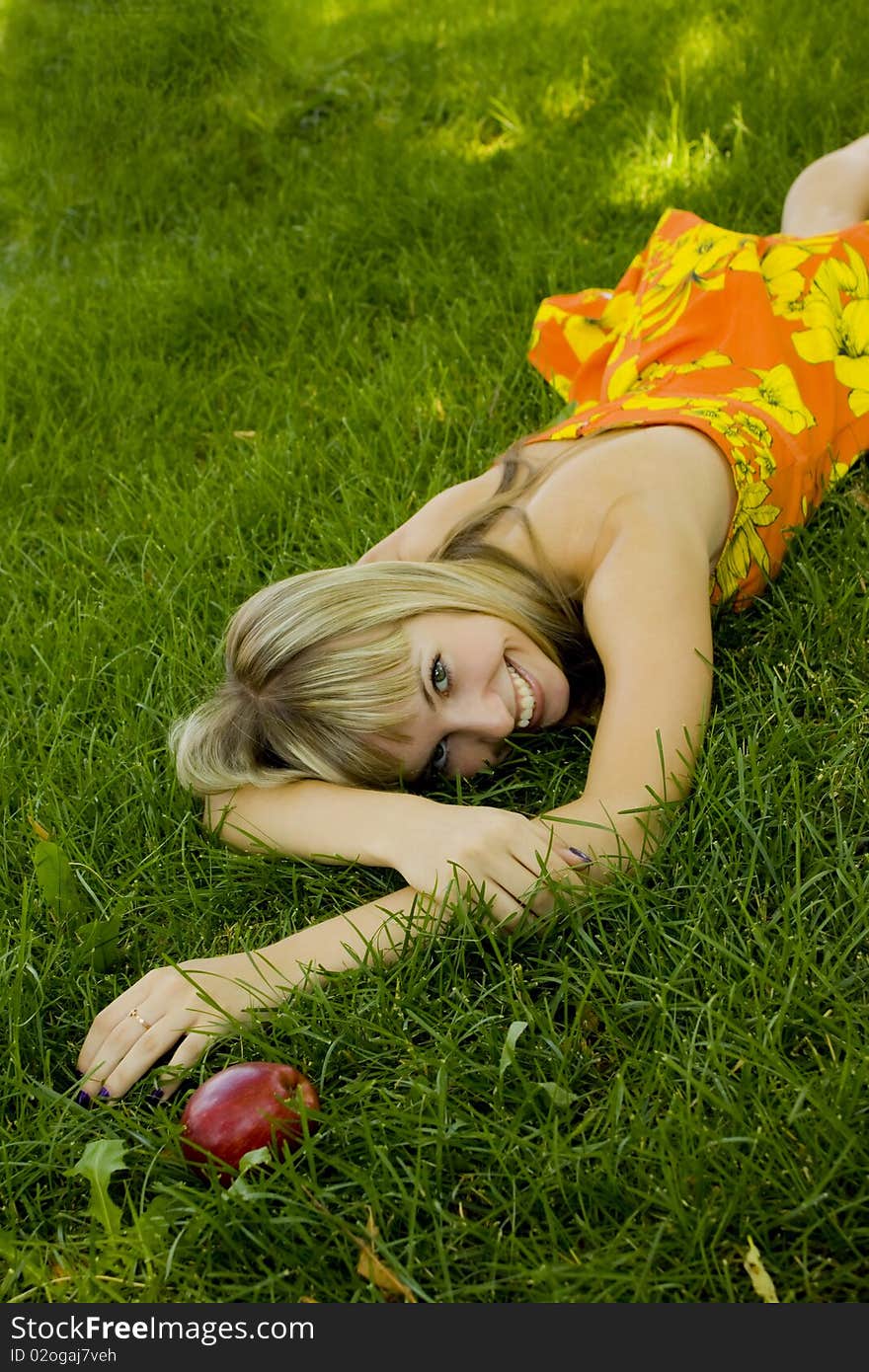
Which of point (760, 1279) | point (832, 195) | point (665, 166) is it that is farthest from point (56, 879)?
point (665, 166)

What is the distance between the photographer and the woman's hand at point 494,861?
6.60 feet

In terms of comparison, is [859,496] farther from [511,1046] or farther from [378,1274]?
[378,1274]

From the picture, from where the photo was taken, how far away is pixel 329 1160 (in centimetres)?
168

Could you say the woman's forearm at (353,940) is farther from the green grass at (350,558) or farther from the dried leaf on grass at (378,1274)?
the dried leaf on grass at (378,1274)

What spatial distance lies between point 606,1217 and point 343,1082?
0.50 m

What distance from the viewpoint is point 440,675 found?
238 centimetres

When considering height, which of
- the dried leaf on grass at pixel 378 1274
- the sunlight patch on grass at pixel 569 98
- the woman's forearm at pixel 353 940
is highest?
the sunlight patch on grass at pixel 569 98

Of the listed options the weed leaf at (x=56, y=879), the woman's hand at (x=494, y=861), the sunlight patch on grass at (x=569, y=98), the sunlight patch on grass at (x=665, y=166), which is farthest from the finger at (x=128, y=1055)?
the sunlight patch on grass at (x=569, y=98)

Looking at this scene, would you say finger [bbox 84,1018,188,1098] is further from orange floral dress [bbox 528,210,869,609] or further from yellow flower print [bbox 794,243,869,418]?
yellow flower print [bbox 794,243,869,418]

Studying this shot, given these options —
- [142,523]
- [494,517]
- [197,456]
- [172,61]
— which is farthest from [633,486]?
[172,61]

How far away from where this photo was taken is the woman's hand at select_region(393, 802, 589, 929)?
201 cm

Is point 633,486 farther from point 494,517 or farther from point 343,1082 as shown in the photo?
point 343,1082

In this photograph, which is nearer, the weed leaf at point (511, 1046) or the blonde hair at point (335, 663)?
the weed leaf at point (511, 1046)

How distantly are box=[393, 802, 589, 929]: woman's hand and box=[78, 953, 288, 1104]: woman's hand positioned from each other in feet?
1.03
